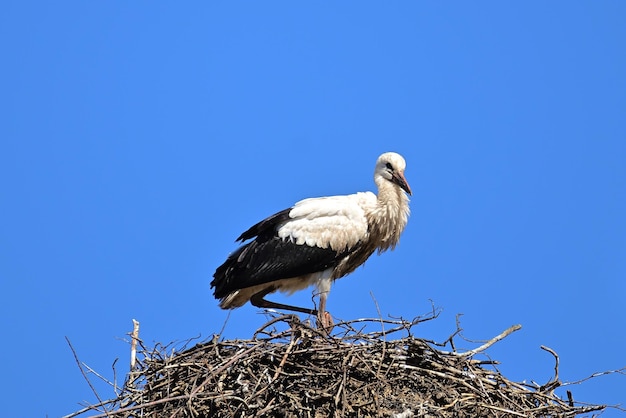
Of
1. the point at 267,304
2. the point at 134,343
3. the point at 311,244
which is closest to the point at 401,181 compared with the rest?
the point at 311,244

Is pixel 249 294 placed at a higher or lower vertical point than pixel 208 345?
higher

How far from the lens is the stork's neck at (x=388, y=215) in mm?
10180

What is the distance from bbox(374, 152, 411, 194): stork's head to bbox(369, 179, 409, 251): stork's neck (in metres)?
0.05

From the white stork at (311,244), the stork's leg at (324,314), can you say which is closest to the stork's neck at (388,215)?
the white stork at (311,244)

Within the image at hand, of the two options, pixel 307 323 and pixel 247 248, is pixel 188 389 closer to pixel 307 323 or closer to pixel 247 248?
pixel 307 323

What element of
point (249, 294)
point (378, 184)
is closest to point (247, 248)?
point (249, 294)

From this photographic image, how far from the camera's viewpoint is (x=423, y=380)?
729cm

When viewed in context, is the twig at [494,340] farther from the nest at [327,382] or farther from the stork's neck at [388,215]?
the stork's neck at [388,215]

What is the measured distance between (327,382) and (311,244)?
9.46 feet

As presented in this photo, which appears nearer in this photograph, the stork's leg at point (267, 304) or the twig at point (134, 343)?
the twig at point (134, 343)

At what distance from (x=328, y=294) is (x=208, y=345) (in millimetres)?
2653

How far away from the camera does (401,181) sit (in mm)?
10219

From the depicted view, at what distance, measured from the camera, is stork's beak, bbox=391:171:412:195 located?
33.3ft

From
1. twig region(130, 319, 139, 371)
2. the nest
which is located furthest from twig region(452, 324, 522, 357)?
twig region(130, 319, 139, 371)
